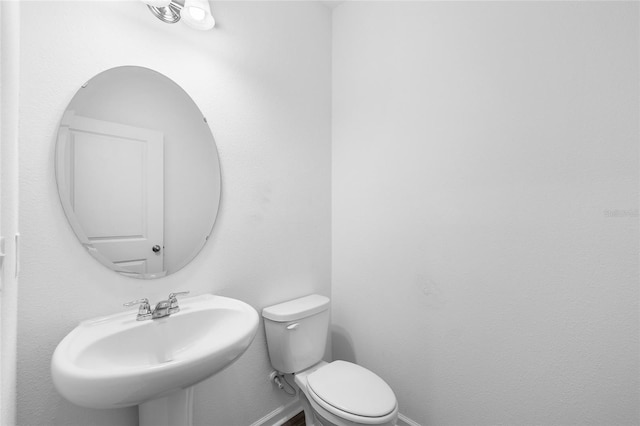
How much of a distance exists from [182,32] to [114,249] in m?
0.93

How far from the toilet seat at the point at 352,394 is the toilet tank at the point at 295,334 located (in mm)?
106

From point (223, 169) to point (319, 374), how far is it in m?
1.08

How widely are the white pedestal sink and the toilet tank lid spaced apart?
Answer: 0.29 meters

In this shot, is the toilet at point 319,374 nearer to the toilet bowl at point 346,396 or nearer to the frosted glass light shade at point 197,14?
the toilet bowl at point 346,396

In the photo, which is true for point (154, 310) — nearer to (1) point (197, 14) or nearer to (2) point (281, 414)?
(2) point (281, 414)

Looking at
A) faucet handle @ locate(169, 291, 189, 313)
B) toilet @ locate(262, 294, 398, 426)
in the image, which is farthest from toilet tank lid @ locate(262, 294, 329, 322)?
faucet handle @ locate(169, 291, 189, 313)

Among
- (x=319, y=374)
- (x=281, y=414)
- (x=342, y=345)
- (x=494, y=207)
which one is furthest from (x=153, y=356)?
(x=494, y=207)

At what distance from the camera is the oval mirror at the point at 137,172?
0.95 meters

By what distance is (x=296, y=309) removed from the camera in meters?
1.41

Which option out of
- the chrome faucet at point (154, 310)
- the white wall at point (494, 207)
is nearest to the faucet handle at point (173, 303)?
the chrome faucet at point (154, 310)

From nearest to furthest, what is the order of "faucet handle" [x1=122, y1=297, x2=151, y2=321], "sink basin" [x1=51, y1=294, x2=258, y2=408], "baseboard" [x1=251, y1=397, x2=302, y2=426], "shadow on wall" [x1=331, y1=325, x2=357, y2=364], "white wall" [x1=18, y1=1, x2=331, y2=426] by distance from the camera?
"sink basin" [x1=51, y1=294, x2=258, y2=408], "white wall" [x1=18, y1=1, x2=331, y2=426], "faucet handle" [x1=122, y1=297, x2=151, y2=321], "baseboard" [x1=251, y1=397, x2=302, y2=426], "shadow on wall" [x1=331, y1=325, x2=357, y2=364]

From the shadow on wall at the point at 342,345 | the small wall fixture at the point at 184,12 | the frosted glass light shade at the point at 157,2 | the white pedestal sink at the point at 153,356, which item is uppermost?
the small wall fixture at the point at 184,12

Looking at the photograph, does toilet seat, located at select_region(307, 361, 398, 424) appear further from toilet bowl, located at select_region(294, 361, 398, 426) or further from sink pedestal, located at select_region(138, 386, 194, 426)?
sink pedestal, located at select_region(138, 386, 194, 426)

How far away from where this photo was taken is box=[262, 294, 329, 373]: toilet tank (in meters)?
1.36
